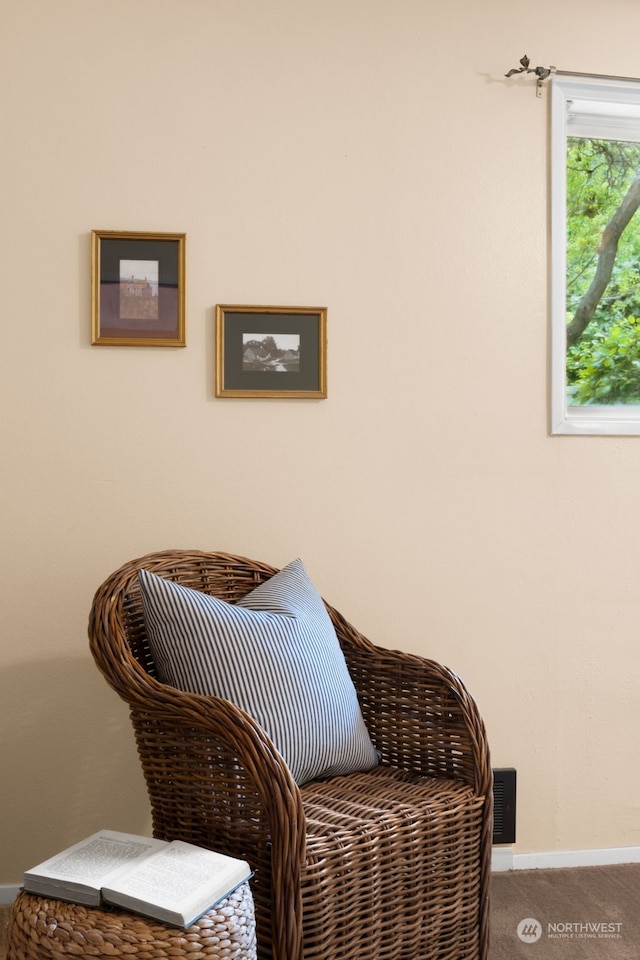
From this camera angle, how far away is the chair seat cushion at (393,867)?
4.69ft

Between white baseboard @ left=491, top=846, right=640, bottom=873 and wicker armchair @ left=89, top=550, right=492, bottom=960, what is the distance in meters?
0.59

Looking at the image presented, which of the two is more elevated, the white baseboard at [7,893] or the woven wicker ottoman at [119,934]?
the woven wicker ottoman at [119,934]

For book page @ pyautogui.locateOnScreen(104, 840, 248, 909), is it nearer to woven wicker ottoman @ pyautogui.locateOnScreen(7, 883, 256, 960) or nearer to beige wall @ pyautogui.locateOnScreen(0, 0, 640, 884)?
woven wicker ottoman @ pyautogui.locateOnScreen(7, 883, 256, 960)

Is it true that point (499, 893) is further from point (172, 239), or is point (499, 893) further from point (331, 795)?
point (172, 239)

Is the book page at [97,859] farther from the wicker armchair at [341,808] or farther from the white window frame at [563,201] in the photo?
the white window frame at [563,201]

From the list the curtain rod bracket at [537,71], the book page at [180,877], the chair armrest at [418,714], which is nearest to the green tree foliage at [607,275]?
the curtain rod bracket at [537,71]

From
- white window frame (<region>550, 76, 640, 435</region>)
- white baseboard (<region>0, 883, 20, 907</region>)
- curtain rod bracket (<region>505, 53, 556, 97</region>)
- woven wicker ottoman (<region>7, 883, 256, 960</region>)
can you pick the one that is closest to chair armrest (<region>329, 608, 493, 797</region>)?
woven wicker ottoman (<region>7, 883, 256, 960</region>)

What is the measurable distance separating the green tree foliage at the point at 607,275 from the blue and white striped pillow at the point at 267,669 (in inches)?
47.9

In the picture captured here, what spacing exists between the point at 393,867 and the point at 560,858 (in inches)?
38.7

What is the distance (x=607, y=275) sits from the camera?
97.8 inches

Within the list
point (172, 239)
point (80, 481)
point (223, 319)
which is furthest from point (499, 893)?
point (172, 239)

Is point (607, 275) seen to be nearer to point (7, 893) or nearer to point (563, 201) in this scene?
point (563, 201)

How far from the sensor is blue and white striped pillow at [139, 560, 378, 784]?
162 cm

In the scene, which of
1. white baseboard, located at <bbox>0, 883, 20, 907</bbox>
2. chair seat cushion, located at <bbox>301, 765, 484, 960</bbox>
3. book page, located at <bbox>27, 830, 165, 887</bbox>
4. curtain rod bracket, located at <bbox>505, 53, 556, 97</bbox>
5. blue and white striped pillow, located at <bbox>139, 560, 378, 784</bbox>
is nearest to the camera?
book page, located at <bbox>27, 830, 165, 887</bbox>
